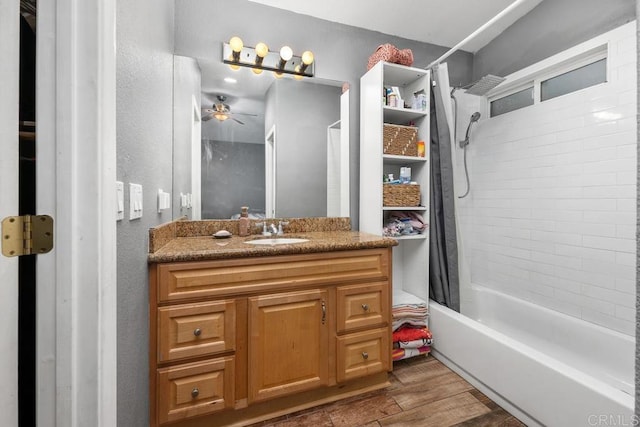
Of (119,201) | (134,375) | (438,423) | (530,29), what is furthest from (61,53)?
(530,29)

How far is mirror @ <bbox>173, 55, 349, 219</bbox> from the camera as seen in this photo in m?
1.79

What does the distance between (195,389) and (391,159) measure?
5.92 feet

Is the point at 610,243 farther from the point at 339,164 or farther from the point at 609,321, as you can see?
the point at 339,164

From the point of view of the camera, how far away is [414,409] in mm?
1500

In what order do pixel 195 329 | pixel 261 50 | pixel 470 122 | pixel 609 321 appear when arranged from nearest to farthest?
pixel 195 329 < pixel 609 321 < pixel 261 50 < pixel 470 122

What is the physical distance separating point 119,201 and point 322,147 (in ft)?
4.87

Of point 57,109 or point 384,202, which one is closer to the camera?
point 57,109

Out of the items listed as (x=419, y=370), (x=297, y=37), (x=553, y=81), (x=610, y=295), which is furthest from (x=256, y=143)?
(x=610, y=295)

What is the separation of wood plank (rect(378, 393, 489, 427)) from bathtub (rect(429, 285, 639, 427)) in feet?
0.49

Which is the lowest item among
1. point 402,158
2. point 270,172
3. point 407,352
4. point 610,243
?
point 407,352

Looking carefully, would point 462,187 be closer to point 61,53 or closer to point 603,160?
point 603,160

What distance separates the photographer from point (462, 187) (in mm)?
2631

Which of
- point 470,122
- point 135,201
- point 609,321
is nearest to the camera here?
point 135,201

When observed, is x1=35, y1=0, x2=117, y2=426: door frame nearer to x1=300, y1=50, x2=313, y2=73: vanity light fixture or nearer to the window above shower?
x1=300, y1=50, x2=313, y2=73: vanity light fixture
